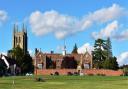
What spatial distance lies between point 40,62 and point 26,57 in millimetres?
10322

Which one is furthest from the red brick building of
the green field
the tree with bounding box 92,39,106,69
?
the green field

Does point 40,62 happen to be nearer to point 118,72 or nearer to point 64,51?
point 64,51

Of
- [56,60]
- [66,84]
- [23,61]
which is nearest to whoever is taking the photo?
[66,84]

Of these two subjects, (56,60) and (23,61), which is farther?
(56,60)

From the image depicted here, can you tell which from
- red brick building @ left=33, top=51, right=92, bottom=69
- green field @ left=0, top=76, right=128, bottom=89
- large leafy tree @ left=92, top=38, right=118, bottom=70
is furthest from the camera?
red brick building @ left=33, top=51, right=92, bottom=69

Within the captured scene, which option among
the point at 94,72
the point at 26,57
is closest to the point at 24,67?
the point at 26,57

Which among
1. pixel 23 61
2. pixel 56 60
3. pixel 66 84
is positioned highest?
pixel 56 60

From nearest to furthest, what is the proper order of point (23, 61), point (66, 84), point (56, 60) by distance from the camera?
point (66, 84), point (23, 61), point (56, 60)

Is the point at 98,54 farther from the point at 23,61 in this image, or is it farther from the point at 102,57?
the point at 23,61

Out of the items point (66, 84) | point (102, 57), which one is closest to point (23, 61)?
point (102, 57)

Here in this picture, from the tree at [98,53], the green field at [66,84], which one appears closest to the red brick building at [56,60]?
the tree at [98,53]

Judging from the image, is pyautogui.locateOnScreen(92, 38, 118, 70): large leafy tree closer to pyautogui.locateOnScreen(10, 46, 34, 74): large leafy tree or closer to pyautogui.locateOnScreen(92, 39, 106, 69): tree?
pyautogui.locateOnScreen(92, 39, 106, 69): tree

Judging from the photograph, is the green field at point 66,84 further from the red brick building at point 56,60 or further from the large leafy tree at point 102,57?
the red brick building at point 56,60

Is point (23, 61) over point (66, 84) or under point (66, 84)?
over
